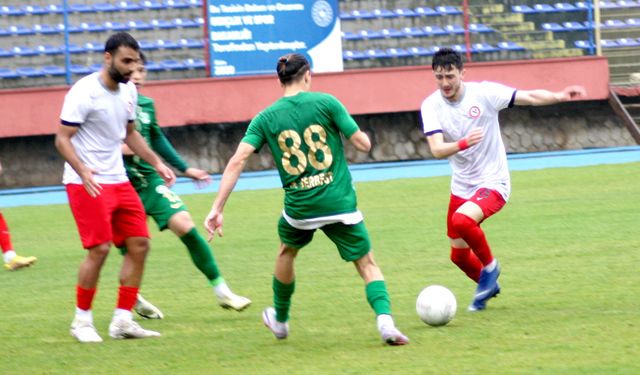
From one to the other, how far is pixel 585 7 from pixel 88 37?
1113 cm

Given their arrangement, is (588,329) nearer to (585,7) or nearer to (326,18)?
(326,18)

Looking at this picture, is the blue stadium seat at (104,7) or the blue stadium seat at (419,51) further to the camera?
the blue stadium seat at (419,51)

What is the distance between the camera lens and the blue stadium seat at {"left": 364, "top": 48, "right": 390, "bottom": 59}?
25.3 meters

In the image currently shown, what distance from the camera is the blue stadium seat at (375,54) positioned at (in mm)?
25344

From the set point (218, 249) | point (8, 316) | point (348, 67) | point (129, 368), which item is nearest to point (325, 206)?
point (129, 368)

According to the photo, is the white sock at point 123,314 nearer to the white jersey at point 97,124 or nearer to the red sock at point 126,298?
the red sock at point 126,298

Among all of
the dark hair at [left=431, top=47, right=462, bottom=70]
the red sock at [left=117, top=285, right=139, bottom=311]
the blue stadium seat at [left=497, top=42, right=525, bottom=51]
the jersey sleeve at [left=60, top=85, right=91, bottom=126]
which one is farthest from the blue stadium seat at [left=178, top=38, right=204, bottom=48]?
the jersey sleeve at [left=60, top=85, right=91, bottom=126]

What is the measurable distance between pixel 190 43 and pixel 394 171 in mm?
5361

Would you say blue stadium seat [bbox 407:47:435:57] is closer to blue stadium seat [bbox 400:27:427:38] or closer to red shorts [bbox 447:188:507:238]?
blue stadium seat [bbox 400:27:427:38]

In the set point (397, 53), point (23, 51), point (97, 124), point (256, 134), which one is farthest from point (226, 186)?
point (397, 53)

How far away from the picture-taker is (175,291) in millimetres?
10383

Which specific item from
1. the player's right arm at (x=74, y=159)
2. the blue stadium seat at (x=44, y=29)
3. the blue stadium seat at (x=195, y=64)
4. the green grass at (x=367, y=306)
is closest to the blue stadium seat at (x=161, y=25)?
the blue stadium seat at (x=195, y=64)

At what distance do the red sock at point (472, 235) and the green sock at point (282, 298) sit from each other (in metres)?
1.51

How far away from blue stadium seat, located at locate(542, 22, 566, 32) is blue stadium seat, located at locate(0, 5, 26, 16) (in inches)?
453
